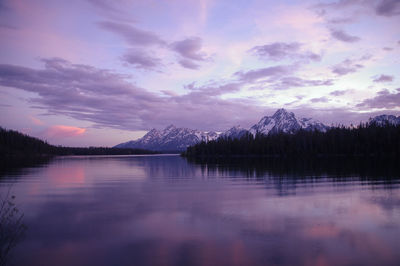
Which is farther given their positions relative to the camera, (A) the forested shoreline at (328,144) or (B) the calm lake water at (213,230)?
(A) the forested shoreline at (328,144)

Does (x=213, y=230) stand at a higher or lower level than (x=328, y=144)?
lower

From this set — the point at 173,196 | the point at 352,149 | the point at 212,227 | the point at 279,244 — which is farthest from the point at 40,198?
the point at 352,149

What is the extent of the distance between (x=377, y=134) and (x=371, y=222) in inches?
5115

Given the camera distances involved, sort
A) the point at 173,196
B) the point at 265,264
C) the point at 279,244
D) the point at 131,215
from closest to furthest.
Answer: the point at 265,264
the point at 279,244
the point at 131,215
the point at 173,196

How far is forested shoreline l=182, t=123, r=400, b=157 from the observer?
405 feet

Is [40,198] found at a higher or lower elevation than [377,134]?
lower

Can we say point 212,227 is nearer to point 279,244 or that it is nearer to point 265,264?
point 279,244

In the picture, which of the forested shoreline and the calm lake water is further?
the forested shoreline

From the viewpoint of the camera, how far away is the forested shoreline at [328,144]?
124m

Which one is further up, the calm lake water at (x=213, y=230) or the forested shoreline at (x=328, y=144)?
the forested shoreline at (x=328, y=144)

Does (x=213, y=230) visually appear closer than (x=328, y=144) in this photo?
Yes

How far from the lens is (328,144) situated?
14338 cm

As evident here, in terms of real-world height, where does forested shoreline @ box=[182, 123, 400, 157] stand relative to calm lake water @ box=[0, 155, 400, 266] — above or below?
above

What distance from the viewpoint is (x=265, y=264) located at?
39.1 feet
